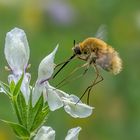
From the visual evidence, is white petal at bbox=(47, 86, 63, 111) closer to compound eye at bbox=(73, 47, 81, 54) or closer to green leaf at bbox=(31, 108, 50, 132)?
green leaf at bbox=(31, 108, 50, 132)

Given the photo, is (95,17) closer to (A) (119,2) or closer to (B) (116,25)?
(B) (116,25)

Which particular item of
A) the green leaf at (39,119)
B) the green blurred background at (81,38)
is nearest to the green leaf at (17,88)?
the green leaf at (39,119)

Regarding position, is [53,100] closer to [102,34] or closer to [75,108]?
[75,108]

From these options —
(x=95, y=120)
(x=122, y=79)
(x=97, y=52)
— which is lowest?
(x=95, y=120)

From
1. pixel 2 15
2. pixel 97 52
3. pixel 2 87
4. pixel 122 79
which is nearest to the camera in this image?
pixel 2 87

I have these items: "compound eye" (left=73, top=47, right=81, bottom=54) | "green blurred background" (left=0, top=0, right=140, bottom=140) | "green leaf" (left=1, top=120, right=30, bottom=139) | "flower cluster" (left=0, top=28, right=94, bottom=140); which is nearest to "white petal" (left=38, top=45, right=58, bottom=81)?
"flower cluster" (left=0, top=28, right=94, bottom=140)

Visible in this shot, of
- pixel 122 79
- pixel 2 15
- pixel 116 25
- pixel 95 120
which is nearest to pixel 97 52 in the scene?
pixel 122 79
